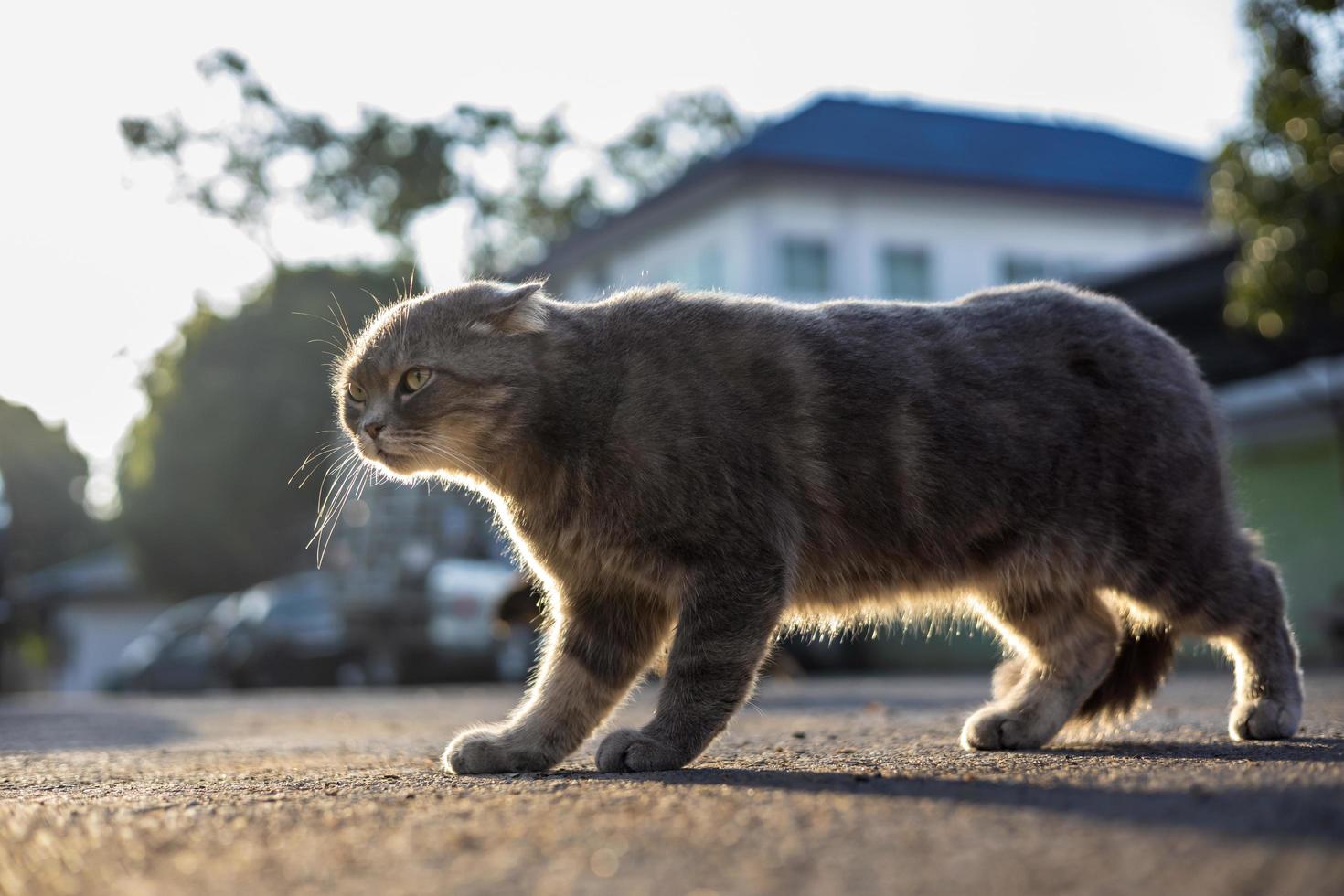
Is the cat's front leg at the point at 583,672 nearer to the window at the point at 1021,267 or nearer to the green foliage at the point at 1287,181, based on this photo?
the green foliage at the point at 1287,181

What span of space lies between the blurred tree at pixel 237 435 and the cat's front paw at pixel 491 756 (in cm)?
2702

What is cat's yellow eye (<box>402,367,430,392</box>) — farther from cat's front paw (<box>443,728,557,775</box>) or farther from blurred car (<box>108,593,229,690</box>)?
blurred car (<box>108,593,229,690</box>)

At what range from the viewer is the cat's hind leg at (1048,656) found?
4.54 m

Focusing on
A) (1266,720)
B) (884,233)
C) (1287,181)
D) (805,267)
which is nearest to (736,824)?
(1266,720)

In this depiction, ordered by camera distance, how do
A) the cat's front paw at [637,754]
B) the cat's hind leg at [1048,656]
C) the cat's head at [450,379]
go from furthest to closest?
the cat's hind leg at [1048,656]
the cat's head at [450,379]
the cat's front paw at [637,754]

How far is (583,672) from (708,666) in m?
Answer: 0.57

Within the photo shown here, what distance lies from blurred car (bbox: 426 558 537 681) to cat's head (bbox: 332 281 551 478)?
12458 mm

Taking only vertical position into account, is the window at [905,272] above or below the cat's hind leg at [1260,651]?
above

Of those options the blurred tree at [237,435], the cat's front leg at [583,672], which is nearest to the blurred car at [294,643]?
the blurred tree at [237,435]

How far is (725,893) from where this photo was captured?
2051mm

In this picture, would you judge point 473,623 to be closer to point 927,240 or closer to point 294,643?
point 294,643

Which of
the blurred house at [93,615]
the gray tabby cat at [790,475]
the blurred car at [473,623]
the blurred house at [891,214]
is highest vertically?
the blurred house at [891,214]

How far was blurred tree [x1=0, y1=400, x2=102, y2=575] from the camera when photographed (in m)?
46.1

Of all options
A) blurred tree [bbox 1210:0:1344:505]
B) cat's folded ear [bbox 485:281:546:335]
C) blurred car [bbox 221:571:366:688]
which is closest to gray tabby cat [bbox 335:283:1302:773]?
Answer: cat's folded ear [bbox 485:281:546:335]
